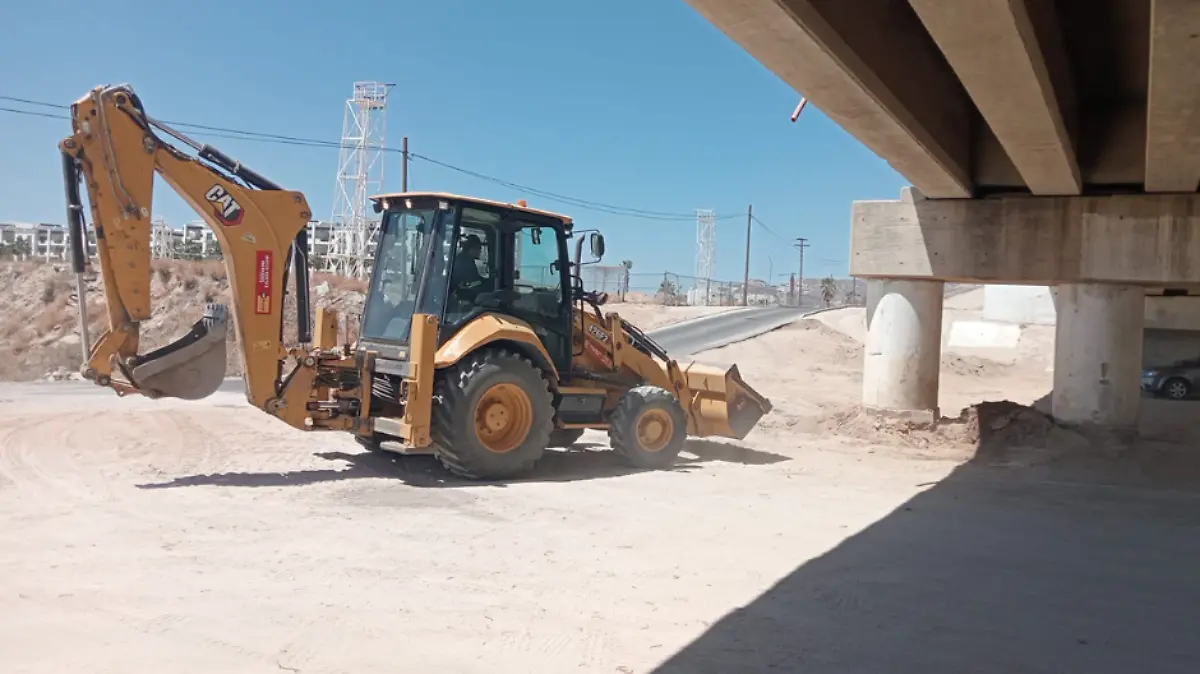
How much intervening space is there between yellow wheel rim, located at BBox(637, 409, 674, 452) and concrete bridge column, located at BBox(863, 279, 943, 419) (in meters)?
4.58

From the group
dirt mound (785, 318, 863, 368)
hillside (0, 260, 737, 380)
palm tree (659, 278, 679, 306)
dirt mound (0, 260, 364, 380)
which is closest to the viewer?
dirt mound (0, 260, 364, 380)

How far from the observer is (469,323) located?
924cm

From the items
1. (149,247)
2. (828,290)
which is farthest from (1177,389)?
(828,290)

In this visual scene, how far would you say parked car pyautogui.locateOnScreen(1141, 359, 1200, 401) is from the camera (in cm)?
2403

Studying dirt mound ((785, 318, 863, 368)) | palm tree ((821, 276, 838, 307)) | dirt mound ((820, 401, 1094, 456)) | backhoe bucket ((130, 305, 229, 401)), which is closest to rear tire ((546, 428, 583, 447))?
backhoe bucket ((130, 305, 229, 401))

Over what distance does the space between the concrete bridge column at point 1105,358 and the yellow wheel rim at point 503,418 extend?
7.55m

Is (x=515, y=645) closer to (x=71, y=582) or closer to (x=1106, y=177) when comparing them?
(x=71, y=582)

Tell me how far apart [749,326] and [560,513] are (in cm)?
3038

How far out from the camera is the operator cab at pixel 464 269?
363 inches

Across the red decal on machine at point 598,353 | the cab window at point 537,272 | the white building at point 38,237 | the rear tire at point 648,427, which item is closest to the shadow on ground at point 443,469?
the rear tire at point 648,427

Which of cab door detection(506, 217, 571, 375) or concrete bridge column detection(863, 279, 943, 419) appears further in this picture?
concrete bridge column detection(863, 279, 943, 419)

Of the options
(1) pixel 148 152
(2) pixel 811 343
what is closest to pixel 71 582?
(1) pixel 148 152

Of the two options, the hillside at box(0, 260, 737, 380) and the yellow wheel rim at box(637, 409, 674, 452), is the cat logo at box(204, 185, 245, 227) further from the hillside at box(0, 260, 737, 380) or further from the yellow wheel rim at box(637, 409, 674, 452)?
the hillside at box(0, 260, 737, 380)

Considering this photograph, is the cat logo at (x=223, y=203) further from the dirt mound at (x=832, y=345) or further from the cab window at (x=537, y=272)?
the dirt mound at (x=832, y=345)
